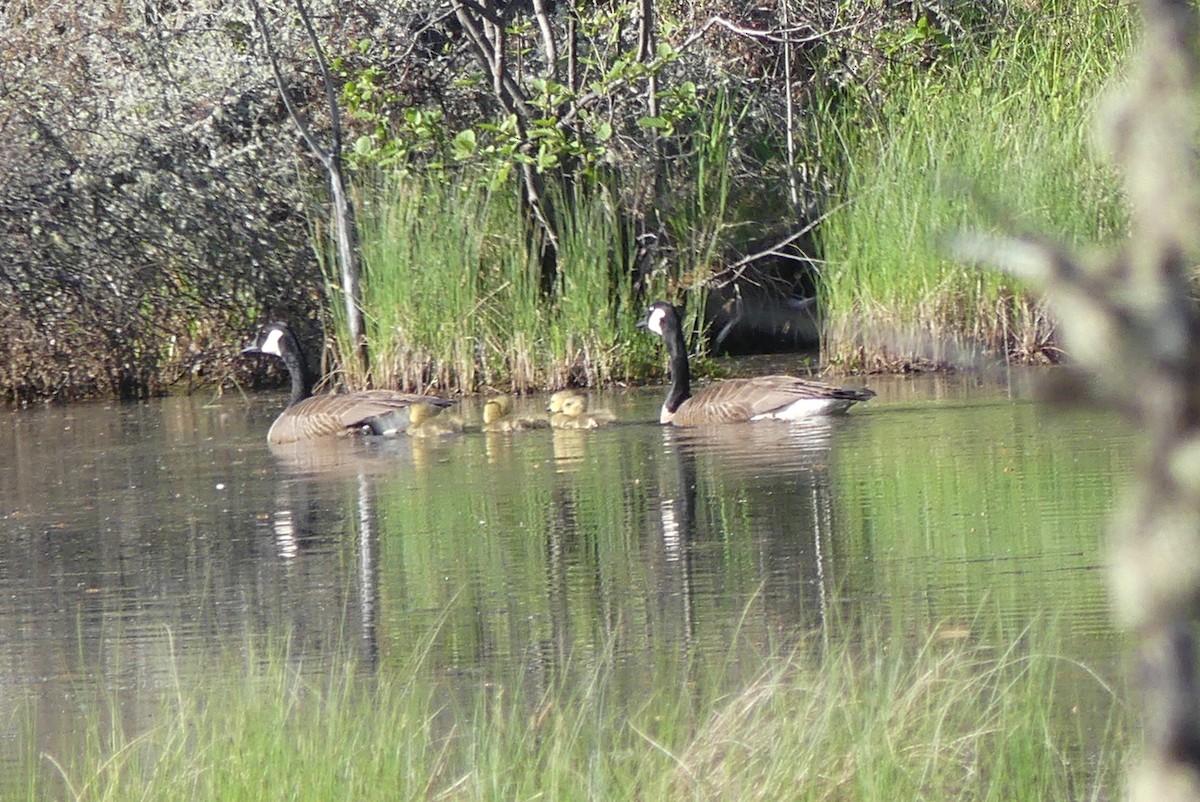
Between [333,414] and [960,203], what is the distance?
5240 mm

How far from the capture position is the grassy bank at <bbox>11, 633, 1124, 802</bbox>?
13.2 ft

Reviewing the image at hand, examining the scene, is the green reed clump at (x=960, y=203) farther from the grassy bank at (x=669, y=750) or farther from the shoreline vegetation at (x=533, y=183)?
the grassy bank at (x=669, y=750)

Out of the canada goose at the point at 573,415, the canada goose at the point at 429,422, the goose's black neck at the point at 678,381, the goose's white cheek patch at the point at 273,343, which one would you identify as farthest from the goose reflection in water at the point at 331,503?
the goose's white cheek patch at the point at 273,343

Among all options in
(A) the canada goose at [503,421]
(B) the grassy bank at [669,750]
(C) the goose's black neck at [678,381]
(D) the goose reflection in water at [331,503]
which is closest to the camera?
(B) the grassy bank at [669,750]

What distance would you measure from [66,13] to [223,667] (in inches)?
518

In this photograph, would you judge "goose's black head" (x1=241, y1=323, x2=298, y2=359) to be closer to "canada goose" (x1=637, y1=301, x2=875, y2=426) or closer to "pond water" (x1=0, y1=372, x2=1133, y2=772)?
"pond water" (x1=0, y1=372, x2=1133, y2=772)

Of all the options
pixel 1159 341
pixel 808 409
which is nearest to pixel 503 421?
pixel 808 409

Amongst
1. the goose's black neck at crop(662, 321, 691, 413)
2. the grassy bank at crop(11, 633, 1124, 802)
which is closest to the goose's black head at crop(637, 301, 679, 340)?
the goose's black neck at crop(662, 321, 691, 413)

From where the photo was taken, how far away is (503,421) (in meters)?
13.0

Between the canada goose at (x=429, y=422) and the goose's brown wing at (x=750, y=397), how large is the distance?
5.12 feet

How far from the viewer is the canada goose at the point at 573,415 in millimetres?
12641

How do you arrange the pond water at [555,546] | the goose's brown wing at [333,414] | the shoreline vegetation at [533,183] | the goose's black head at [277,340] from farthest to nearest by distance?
the goose's black head at [277,340], the shoreline vegetation at [533,183], the goose's brown wing at [333,414], the pond water at [555,546]

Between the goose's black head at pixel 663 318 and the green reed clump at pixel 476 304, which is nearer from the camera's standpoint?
the goose's black head at pixel 663 318

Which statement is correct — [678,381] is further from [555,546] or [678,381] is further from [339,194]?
[555,546]
